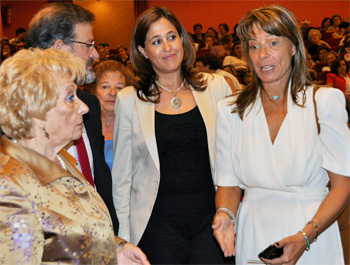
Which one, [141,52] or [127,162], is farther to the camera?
[141,52]

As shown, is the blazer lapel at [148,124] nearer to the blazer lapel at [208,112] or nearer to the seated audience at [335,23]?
the blazer lapel at [208,112]

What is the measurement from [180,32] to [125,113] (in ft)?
2.15

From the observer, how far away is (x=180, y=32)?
3.17 metres

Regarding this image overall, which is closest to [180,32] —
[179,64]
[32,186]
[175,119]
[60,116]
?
[179,64]

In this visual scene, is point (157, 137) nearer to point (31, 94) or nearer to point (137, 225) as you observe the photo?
point (137, 225)

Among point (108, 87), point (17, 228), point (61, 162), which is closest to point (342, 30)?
point (108, 87)

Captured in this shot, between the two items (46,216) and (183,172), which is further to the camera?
(183,172)

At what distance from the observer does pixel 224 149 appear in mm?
2498

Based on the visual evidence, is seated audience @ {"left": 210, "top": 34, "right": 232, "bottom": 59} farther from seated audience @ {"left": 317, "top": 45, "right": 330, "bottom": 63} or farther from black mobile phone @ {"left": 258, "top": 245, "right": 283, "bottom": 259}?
black mobile phone @ {"left": 258, "top": 245, "right": 283, "bottom": 259}

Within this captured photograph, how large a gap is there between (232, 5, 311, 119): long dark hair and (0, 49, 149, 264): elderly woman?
89 centimetres

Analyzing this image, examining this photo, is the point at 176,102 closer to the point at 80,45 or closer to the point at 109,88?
the point at 80,45

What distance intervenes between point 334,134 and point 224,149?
56cm

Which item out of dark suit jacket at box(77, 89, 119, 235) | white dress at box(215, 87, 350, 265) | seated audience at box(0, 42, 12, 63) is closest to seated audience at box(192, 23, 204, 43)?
seated audience at box(0, 42, 12, 63)

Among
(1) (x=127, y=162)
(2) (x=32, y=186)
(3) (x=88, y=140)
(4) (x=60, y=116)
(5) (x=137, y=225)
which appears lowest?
(5) (x=137, y=225)
